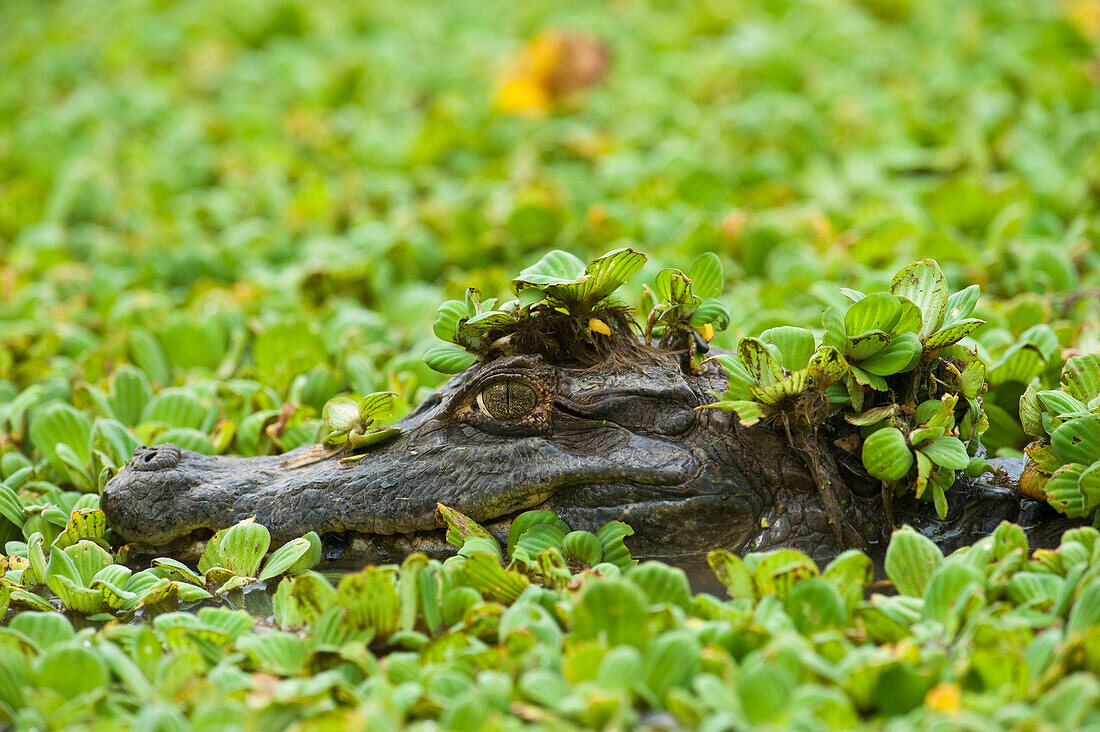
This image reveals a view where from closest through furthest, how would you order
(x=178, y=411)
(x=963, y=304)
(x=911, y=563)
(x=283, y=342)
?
(x=911, y=563), (x=963, y=304), (x=178, y=411), (x=283, y=342)

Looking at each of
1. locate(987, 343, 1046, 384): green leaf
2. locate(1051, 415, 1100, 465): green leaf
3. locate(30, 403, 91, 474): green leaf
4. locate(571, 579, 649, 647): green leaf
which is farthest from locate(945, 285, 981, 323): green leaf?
locate(30, 403, 91, 474): green leaf

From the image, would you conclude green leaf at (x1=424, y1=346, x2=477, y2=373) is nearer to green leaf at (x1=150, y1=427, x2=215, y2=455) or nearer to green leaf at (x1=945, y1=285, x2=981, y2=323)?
green leaf at (x1=150, y1=427, x2=215, y2=455)

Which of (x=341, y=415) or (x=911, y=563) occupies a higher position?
(x=341, y=415)

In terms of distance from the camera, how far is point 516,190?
638 cm

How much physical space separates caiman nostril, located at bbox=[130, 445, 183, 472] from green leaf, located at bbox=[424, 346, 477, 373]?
2.76ft

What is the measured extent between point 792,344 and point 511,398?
2.72 ft

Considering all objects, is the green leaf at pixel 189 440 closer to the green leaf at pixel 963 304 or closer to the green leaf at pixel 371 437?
the green leaf at pixel 371 437

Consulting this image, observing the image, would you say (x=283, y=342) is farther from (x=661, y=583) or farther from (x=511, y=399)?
(x=661, y=583)

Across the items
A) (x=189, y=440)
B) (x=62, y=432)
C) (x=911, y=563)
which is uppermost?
(x=62, y=432)

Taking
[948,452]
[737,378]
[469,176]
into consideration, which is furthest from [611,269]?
[469,176]

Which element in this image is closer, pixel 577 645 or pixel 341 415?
pixel 577 645

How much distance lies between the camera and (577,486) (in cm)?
327

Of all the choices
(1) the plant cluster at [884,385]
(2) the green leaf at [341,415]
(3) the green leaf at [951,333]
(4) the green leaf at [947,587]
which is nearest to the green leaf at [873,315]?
(1) the plant cluster at [884,385]

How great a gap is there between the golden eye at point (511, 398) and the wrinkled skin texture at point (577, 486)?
0.01m
